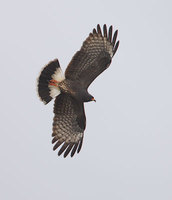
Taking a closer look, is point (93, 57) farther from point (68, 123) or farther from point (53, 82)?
point (68, 123)

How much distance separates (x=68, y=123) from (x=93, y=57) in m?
1.89

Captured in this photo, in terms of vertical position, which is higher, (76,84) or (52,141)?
(76,84)

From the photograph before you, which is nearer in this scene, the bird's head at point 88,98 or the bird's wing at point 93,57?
the bird's wing at point 93,57

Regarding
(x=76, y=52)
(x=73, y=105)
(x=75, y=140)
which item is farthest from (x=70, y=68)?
(x=75, y=140)

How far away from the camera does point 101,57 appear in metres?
10.7

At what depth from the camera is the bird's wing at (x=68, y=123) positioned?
10992mm

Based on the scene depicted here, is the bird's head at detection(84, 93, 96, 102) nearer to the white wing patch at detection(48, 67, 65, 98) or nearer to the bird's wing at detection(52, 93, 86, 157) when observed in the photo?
the bird's wing at detection(52, 93, 86, 157)

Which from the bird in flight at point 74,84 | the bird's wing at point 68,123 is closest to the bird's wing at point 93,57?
the bird in flight at point 74,84

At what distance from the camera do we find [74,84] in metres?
10.6

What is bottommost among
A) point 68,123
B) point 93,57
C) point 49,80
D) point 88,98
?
point 68,123

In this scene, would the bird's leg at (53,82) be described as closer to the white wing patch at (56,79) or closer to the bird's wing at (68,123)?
the white wing patch at (56,79)

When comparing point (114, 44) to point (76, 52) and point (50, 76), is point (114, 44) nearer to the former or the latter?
point (76, 52)

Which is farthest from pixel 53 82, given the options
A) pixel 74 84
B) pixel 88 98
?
pixel 88 98

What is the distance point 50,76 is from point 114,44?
180cm
